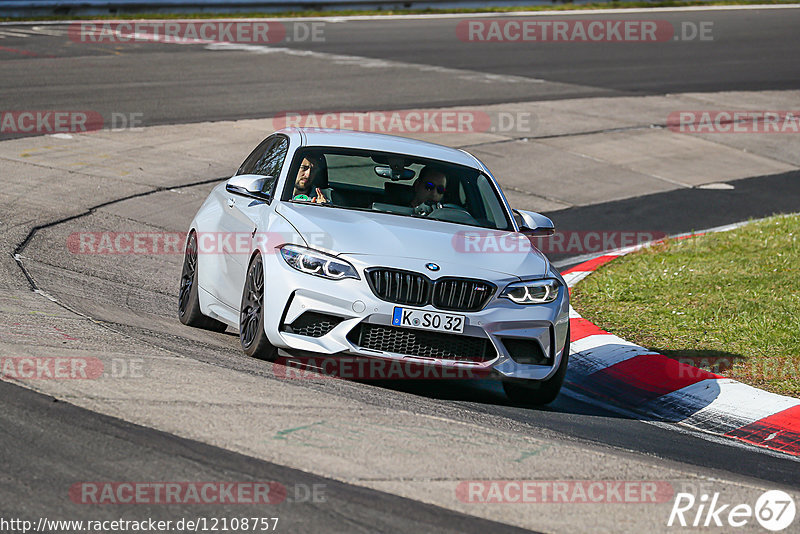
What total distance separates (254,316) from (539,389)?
1.95 metres

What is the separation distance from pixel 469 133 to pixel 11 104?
7656 mm

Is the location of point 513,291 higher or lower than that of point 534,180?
higher

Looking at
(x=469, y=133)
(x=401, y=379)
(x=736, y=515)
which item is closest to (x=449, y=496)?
(x=736, y=515)

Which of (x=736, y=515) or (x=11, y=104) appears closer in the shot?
(x=736, y=515)

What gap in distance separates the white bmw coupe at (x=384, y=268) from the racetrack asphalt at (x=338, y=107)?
0.29m

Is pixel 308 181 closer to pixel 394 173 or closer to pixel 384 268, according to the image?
pixel 394 173

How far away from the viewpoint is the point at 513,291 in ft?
24.4

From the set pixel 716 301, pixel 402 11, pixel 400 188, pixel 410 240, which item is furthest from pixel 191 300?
pixel 402 11

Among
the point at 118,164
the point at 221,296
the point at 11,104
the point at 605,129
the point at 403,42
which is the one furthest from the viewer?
the point at 403,42

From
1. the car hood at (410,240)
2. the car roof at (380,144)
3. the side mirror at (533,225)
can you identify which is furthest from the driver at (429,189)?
the side mirror at (533,225)

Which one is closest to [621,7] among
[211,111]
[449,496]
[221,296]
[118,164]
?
[211,111]

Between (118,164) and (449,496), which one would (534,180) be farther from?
(449,496)

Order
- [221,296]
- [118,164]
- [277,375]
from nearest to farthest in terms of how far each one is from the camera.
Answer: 1. [277,375]
2. [221,296]
3. [118,164]

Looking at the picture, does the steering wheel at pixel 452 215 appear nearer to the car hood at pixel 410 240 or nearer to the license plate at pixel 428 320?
the car hood at pixel 410 240
